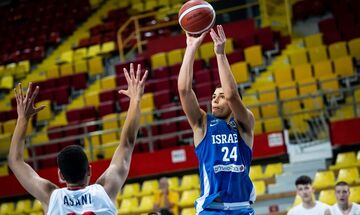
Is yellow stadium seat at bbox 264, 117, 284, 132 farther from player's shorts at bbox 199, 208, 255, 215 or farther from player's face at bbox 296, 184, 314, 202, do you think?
player's shorts at bbox 199, 208, 255, 215

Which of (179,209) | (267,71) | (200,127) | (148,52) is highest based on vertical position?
(148,52)

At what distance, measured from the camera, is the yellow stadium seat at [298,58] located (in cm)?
1652

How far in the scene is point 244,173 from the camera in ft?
18.3

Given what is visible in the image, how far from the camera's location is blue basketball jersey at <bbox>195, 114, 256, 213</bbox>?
553 centimetres

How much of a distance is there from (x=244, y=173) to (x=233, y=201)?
0.74ft

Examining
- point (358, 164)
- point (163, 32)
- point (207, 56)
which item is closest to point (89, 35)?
point (163, 32)

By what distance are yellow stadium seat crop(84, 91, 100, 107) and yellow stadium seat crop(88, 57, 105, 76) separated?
2.56m

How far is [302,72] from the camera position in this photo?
51.5 feet

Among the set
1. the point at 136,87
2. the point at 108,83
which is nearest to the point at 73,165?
the point at 136,87

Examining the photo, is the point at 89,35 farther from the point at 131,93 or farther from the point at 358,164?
the point at 131,93

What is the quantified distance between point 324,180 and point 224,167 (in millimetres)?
6993

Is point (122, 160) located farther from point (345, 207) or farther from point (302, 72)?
point (302, 72)

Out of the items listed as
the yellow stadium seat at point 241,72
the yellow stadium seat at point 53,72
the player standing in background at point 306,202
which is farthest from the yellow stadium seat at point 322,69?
the yellow stadium seat at point 53,72

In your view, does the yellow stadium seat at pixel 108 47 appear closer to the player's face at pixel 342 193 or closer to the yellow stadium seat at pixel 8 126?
the yellow stadium seat at pixel 8 126
